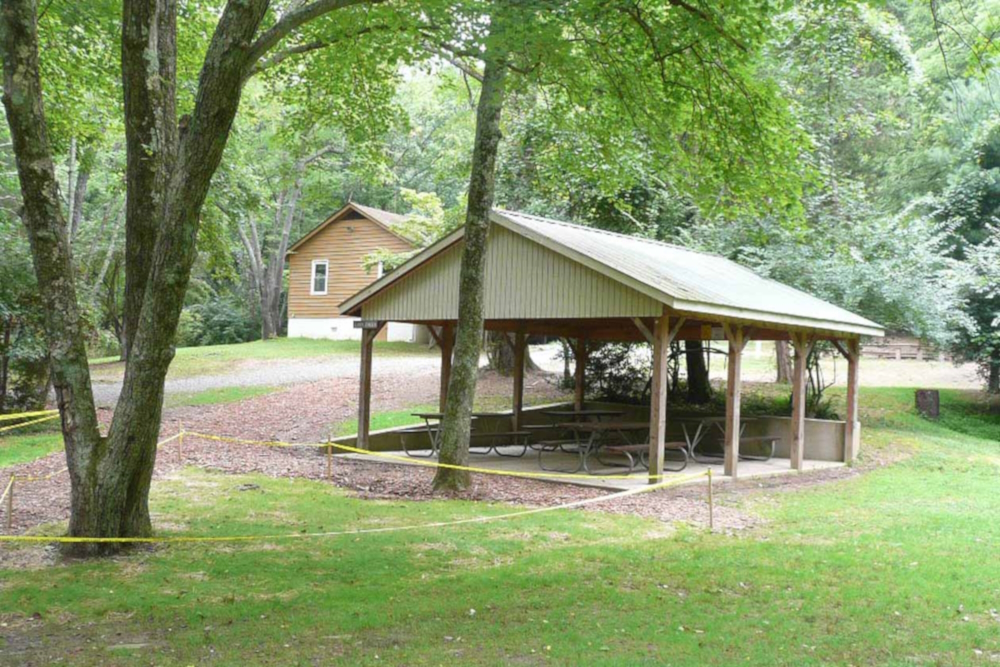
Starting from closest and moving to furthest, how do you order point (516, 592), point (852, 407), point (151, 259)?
point (516, 592) → point (151, 259) → point (852, 407)

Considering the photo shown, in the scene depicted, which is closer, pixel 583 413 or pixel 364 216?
pixel 583 413

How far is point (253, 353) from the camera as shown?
31.7 meters

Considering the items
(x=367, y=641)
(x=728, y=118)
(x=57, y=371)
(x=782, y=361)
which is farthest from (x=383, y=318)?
(x=782, y=361)

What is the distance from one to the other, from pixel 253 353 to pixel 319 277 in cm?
622

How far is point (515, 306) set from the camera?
13547 mm

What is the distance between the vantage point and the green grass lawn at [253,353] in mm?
27734

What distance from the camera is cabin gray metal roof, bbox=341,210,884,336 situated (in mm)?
11938

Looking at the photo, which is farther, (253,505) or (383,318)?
(383,318)

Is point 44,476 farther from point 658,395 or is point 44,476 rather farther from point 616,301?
point 658,395

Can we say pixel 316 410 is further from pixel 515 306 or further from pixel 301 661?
pixel 301 661

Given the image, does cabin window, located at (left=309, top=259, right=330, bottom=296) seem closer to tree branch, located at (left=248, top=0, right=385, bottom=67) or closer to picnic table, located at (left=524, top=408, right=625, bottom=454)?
picnic table, located at (left=524, top=408, right=625, bottom=454)

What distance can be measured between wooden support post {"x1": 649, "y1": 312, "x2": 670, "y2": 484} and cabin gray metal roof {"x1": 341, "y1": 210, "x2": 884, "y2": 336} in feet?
1.59

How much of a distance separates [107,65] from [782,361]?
19632 millimetres

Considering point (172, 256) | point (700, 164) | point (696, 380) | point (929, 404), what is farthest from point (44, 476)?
point (929, 404)
